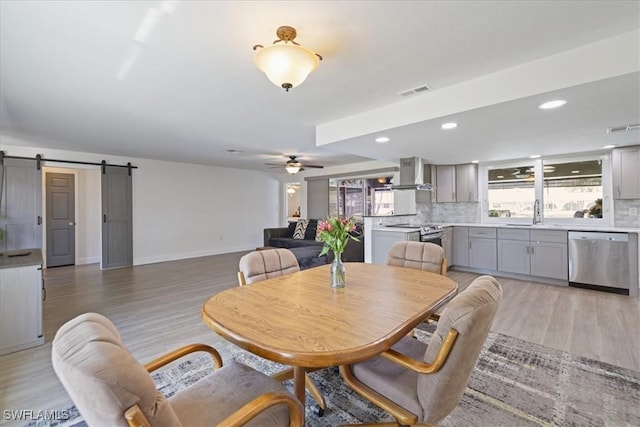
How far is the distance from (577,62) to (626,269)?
3.51 metres

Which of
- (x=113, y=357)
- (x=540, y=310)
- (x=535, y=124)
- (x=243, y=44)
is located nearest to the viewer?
(x=113, y=357)

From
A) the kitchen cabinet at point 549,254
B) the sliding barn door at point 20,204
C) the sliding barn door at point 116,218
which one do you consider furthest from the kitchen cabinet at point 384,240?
the sliding barn door at point 20,204

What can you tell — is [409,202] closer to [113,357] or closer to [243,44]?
[243,44]

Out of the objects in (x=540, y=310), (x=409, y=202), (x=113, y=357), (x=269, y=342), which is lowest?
(x=540, y=310)

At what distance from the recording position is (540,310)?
3.33 m

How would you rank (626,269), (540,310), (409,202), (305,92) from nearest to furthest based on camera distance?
1. (305,92)
2. (540,310)
3. (626,269)
4. (409,202)

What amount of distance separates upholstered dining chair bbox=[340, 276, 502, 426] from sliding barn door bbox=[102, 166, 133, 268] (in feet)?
21.0

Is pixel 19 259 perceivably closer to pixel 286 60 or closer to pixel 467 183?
pixel 286 60

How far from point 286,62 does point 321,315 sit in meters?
1.39

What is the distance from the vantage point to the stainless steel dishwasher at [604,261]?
12.6ft

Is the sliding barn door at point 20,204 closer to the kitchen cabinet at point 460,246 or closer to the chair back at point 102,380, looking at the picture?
the chair back at point 102,380

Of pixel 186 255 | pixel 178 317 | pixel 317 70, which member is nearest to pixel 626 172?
pixel 317 70

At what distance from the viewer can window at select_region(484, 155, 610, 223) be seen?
465 cm

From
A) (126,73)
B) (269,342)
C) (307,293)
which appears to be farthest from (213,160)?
(269,342)
